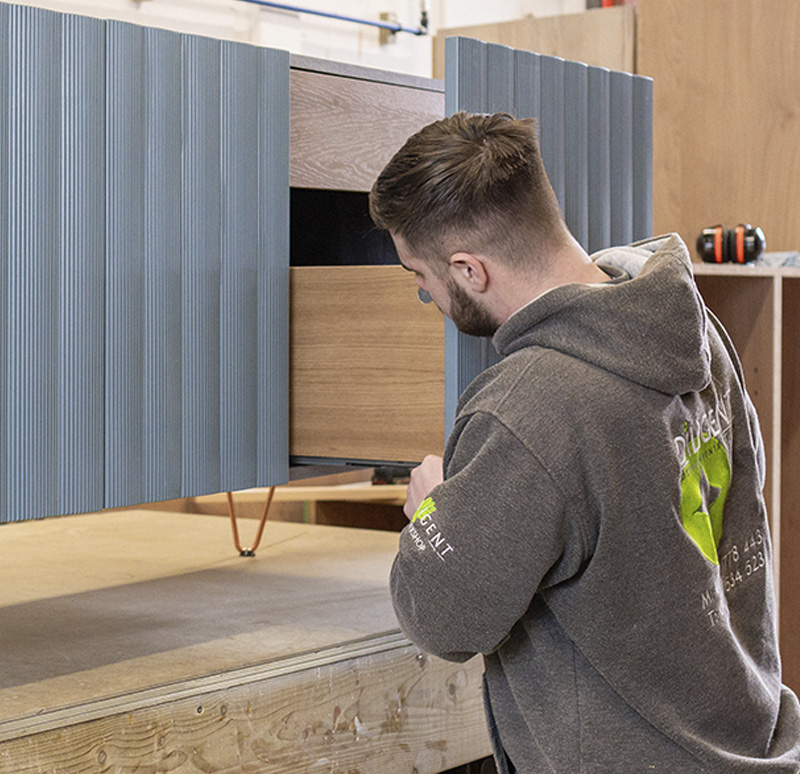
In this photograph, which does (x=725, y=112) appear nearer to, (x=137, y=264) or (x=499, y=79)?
(x=499, y=79)

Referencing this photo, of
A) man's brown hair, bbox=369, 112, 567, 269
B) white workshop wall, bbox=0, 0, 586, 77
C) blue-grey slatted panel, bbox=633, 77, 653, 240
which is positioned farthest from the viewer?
white workshop wall, bbox=0, 0, 586, 77

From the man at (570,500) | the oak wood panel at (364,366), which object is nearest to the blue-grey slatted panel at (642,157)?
the oak wood panel at (364,366)

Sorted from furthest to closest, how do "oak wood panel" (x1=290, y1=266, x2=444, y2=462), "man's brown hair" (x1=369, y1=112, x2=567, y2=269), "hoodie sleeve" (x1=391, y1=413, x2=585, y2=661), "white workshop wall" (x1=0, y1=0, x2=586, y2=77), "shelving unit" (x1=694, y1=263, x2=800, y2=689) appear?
"white workshop wall" (x1=0, y1=0, x2=586, y2=77) → "shelving unit" (x1=694, y1=263, x2=800, y2=689) → "oak wood panel" (x1=290, y1=266, x2=444, y2=462) → "man's brown hair" (x1=369, y1=112, x2=567, y2=269) → "hoodie sleeve" (x1=391, y1=413, x2=585, y2=661)

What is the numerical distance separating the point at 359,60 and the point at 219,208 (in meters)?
1.77

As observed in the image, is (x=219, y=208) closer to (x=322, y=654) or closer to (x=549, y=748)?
(x=322, y=654)

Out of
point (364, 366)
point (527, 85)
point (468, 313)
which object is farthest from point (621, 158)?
point (468, 313)

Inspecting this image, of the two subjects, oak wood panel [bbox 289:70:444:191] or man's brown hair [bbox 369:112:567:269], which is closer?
man's brown hair [bbox 369:112:567:269]

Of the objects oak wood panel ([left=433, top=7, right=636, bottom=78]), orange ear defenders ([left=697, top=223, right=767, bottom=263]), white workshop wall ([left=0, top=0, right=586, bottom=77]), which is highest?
white workshop wall ([left=0, top=0, right=586, bottom=77])

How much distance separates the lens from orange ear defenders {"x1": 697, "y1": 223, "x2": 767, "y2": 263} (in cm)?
215

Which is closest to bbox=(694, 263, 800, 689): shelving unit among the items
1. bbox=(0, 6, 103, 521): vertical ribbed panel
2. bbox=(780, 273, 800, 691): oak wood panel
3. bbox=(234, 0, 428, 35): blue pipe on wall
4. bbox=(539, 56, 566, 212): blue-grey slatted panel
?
bbox=(780, 273, 800, 691): oak wood panel

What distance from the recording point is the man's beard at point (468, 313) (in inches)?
46.6

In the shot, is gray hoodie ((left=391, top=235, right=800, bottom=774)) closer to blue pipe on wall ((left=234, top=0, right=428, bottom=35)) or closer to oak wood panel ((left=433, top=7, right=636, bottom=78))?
oak wood panel ((left=433, top=7, right=636, bottom=78))

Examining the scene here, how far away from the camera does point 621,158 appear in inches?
66.1

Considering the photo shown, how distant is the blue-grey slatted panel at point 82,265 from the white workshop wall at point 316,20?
3.74ft
